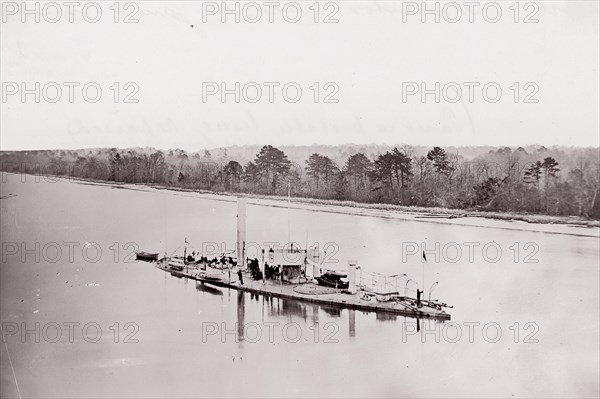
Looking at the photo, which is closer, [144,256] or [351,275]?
[351,275]

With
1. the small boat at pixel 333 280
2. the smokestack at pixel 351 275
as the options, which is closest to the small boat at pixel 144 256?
the small boat at pixel 333 280

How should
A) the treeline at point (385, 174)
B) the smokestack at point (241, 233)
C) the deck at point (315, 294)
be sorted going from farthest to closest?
the smokestack at point (241, 233) → the deck at point (315, 294) → the treeline at point (385, 174)

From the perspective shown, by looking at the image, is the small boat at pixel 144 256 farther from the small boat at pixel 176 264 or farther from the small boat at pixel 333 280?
the small boat at pixel 333 280

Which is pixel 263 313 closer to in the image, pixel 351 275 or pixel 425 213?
pixel 351 275

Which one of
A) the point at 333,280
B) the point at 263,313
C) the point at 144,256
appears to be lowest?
the point at 263,313

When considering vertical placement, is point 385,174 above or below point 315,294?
above

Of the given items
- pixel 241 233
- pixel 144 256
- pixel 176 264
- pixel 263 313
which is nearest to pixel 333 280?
pixel 263 313

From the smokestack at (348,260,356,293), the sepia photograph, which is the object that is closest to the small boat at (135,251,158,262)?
the sepia photograph
